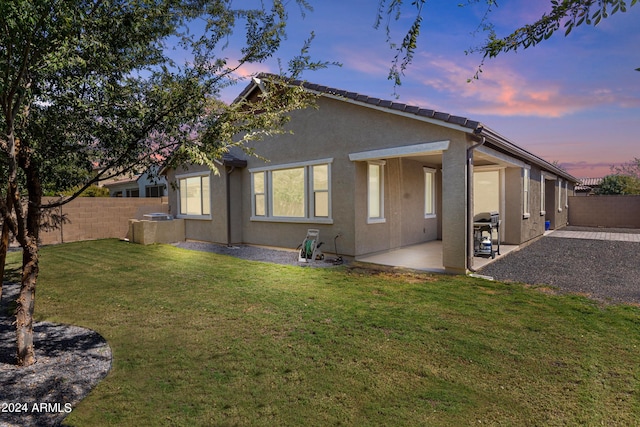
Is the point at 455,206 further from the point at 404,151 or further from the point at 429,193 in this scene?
the point at 429,193

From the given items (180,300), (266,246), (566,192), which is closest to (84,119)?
(180,300)

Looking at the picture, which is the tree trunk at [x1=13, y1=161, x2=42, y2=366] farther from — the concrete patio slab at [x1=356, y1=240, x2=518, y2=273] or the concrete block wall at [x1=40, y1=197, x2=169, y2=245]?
the concrete block wall at [x1=40, y1=197, x2=169, y2=245]

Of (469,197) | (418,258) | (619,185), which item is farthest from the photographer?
(619,185)

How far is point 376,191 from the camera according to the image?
35.8 feet

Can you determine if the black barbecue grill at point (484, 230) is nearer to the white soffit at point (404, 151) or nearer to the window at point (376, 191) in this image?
the window at point (376, 191)

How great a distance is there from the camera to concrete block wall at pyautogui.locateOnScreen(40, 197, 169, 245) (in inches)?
586

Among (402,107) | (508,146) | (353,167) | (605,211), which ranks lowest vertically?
(605,211)

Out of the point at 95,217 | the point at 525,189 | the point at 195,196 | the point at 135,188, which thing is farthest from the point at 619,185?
the point at 135,188

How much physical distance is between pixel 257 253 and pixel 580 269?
30.1 ft

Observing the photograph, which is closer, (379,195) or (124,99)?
(124,99)

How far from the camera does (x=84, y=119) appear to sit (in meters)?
4.02

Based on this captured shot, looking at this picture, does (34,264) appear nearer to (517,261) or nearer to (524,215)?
(517,261)

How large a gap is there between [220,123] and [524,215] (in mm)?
12053

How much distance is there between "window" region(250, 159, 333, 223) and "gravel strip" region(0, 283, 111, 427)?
7.03 m
